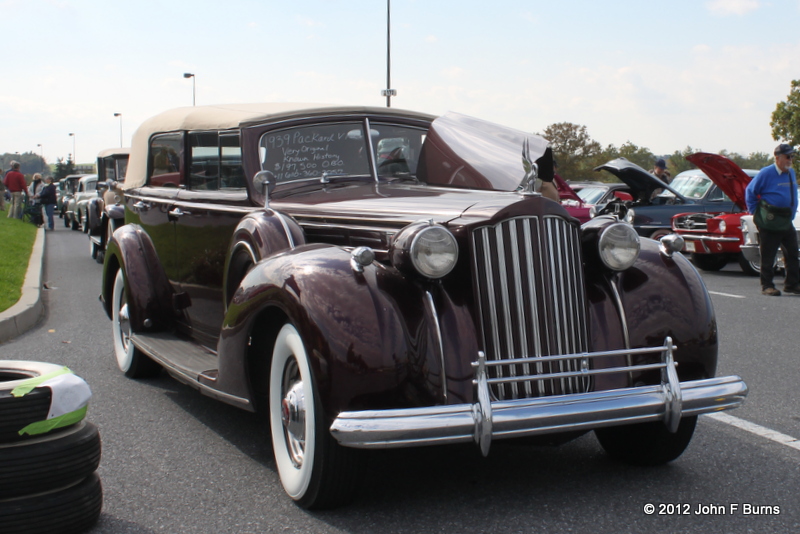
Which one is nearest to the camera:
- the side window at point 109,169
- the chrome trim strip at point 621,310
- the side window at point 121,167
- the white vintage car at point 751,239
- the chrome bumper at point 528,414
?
the chrome bumper at point 528,414

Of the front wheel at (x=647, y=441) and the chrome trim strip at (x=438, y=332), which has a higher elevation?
the chrome trim strip at (x=438, y=332)

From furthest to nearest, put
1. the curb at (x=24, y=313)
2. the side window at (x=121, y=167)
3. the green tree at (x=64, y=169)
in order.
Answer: the green tree at (x=64, y=169), the side window at (x=121, y=167), the curb at (x=24, y=313)

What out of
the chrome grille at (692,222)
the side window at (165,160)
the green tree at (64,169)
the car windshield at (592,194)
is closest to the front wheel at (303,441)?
the side window at (165,160)

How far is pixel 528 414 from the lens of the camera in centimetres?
A: 275

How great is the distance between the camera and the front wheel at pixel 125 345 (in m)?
5.32

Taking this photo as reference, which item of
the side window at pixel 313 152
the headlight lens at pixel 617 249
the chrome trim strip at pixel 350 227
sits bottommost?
the headlight lens at pixel 617 249

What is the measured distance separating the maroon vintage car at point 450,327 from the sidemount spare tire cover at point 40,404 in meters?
0.75

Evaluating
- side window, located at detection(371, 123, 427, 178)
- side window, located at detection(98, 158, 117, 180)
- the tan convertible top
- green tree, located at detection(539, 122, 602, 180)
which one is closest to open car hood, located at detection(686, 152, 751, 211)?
the tan convertible top

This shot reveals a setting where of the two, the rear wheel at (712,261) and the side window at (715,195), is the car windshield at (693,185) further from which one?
the rear wheel at (712,261)

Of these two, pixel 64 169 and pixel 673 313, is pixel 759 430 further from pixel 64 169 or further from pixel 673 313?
pixel 64 169

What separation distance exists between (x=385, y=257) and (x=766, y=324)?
518 cm

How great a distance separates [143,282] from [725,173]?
963 centimetres

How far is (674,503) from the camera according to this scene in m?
3.09

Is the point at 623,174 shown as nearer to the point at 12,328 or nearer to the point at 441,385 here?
the point at 12,328
